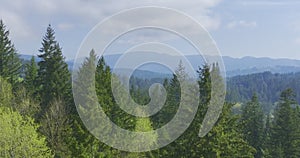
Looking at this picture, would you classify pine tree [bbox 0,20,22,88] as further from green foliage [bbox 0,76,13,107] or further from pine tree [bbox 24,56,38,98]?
green foliage [bbox 0,76,13,107]

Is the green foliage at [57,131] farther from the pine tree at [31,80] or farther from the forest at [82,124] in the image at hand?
the pine tree at [31,80]

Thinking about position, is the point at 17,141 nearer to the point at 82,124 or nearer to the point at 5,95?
the point at 82,124

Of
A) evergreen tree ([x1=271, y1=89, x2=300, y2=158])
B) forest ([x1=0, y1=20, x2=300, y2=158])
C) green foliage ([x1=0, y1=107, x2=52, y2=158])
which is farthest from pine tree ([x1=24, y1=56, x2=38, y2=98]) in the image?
evergreen tree ([x1=271, y1=89, x2=300, y2=158])

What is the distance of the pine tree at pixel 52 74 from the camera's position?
3934cm

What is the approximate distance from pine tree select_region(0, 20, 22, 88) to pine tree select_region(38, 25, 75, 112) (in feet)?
15.8

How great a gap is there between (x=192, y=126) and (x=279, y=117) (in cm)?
2331

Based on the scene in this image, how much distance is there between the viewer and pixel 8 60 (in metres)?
44.3

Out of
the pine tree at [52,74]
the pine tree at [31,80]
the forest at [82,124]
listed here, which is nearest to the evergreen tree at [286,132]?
the forest at [82,124]

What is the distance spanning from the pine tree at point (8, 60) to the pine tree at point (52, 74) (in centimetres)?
483

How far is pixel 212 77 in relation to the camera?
2206 cm

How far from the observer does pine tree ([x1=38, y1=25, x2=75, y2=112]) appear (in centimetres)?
3934

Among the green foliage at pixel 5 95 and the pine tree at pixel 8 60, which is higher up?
the pine tree at pixel 8 60

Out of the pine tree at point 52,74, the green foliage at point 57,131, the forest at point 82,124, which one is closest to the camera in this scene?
the forest at point 82,124

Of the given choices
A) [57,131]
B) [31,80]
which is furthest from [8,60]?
[57,131]
